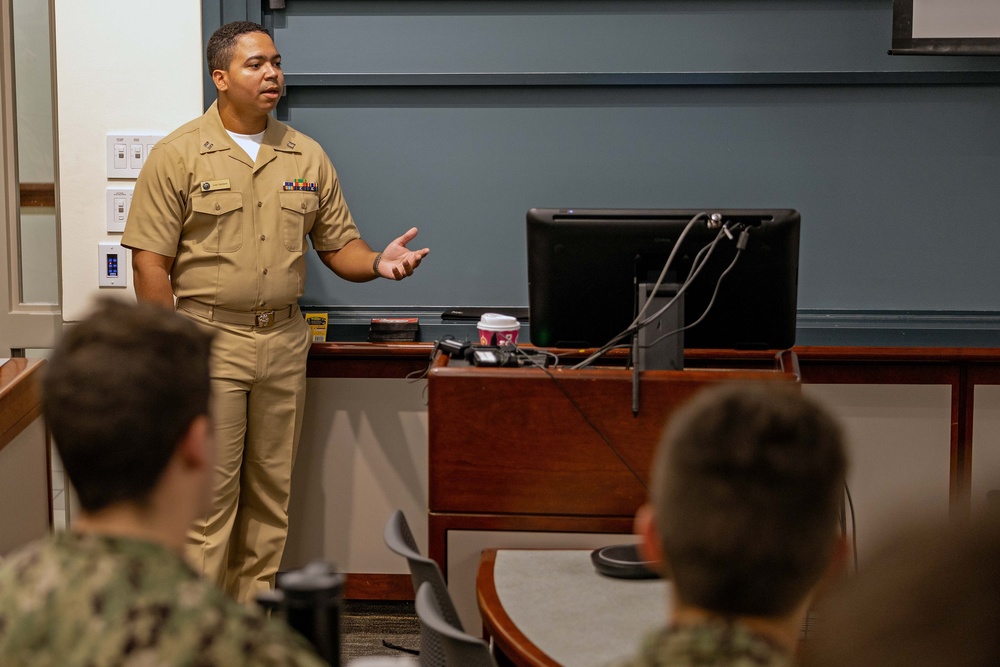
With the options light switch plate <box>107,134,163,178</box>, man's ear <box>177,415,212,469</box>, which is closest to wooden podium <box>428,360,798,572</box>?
man's ear <box>177,415,212,469</box>

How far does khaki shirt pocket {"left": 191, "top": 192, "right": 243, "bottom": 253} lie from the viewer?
313cm

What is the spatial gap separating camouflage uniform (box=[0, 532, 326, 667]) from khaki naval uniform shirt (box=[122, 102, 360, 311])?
7.23 feet

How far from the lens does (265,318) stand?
10.5 ft

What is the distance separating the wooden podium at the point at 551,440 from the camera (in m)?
2.11

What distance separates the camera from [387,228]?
3.62 metres

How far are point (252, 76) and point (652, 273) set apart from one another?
5.12 ft

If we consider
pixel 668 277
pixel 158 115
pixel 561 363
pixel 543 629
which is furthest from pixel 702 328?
pixel 158 115

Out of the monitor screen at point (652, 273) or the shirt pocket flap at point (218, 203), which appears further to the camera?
the shirt pocket flap at point (218, 203)

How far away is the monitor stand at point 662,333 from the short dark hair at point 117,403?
1.24 m

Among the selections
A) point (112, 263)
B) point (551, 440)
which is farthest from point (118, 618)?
point (112, 263)

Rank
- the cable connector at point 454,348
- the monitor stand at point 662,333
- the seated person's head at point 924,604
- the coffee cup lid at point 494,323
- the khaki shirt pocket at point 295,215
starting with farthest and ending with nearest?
the khaki shirt pocket at point 295,215
the coffee cup lid at point 494,323
the cable connector at point 454,348
the monitor stand at point 662,333
the seated person's head at point 924,604

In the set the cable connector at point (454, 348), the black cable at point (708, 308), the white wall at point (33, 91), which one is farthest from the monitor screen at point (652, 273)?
the white wall at point (33, 91)

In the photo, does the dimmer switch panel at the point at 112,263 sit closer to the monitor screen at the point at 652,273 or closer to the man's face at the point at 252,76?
the man's face at the point at 252,76

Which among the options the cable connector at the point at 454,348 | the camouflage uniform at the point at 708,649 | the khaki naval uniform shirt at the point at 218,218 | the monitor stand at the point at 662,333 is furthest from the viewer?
the khaki naval uniform shirt at the point at 218,218
